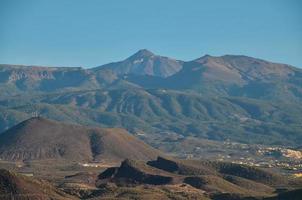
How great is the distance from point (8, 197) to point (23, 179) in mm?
15851

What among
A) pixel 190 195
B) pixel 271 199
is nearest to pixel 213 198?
pixel 190 195

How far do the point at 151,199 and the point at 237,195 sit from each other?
2296 centimetres

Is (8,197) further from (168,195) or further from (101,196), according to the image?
(168,195)

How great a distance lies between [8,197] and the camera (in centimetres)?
17825

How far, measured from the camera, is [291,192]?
188375 millimetres

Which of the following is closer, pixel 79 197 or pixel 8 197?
pixel 8 197

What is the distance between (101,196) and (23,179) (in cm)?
1981

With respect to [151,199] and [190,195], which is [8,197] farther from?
[190,195]

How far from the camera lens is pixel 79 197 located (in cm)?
19688

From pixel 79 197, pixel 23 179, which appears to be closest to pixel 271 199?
pixel 79 197

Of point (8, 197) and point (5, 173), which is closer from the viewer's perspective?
point (8, 197)

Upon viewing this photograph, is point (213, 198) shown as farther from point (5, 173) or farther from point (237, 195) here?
point (5, 173)

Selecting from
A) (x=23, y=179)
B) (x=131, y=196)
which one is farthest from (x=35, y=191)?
(x=131, y=196)

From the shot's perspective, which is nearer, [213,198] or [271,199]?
[271,199]
